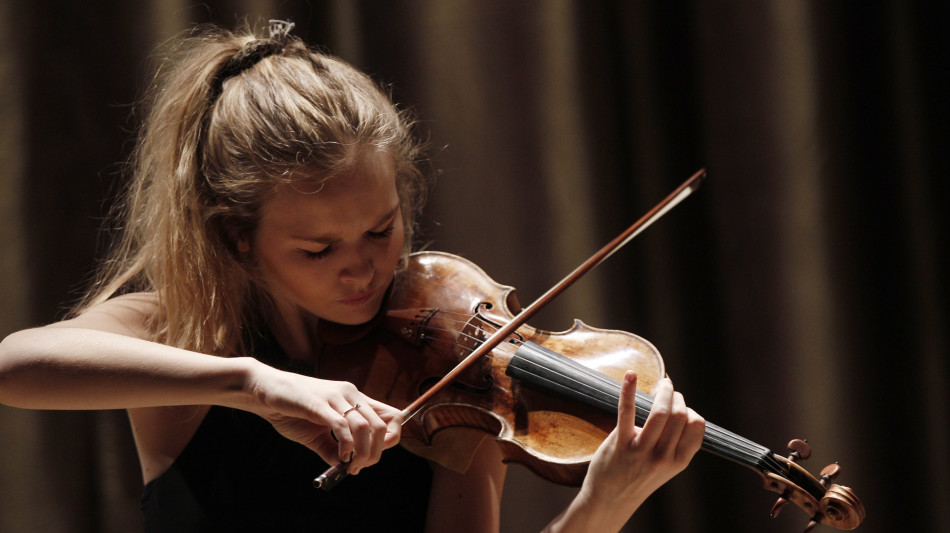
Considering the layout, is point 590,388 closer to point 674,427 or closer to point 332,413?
point 674,427

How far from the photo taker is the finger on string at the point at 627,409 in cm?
71

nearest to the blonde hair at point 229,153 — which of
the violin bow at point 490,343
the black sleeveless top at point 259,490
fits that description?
the black sleeveless top at point 259,490

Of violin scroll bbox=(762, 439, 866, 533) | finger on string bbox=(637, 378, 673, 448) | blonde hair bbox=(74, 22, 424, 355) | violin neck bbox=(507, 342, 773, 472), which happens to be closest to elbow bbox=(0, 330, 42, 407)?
blonde hair bbox=(74, 22, 424, 355)

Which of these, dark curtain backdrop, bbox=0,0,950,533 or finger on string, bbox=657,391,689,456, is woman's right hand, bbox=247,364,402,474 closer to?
finger on string, bbox=657,391,689,456

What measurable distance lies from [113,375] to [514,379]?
412mm

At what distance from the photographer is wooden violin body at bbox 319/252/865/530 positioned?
2.48 ft

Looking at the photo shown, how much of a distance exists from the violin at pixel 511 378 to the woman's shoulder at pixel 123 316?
0.73 ft

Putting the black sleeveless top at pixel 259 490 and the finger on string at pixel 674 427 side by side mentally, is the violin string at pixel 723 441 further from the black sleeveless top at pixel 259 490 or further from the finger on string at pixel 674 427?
the black sleeveless top at pixel 259 490

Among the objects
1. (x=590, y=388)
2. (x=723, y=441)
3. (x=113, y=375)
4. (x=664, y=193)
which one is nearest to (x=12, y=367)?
(x=113, y=375)

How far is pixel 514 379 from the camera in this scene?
2.83 ft

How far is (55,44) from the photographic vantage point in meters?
1.32

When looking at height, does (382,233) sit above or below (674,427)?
above

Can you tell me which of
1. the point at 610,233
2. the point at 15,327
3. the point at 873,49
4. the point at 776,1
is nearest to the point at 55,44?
the point at 15,327

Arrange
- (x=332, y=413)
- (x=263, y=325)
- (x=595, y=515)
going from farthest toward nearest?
(x=263, y=325) → (x=595, y=515) → (x=332, y=413)
